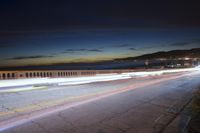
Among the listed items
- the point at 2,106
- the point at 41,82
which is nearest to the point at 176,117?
the point at 2,106

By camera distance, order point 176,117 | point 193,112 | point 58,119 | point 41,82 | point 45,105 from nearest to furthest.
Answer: point 58,119 → point 176,117 → point 193,112 → point 45,105 → point 41,82

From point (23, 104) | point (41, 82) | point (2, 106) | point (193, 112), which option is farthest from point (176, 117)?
point (41, 82)

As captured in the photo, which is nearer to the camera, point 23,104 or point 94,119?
point 94,119

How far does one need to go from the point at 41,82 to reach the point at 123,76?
12682 millimetres

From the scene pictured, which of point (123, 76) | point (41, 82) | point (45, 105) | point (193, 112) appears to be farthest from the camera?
point (123, 76)

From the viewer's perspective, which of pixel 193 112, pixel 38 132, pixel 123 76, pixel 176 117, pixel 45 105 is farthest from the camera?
pixel 123 76

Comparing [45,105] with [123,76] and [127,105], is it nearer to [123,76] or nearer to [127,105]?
[127,105]

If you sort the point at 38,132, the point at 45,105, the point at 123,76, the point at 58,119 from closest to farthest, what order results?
the point at 38,132
the point at 58,119
the point at 45,105
the point at 123,76

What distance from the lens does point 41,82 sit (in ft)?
45.8

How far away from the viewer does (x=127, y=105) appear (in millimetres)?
8078

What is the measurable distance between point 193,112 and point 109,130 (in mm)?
3650

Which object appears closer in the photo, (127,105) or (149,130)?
(149,130)

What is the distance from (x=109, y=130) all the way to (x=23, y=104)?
13.7ft

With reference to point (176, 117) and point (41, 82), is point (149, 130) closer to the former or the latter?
point (176, 117)
